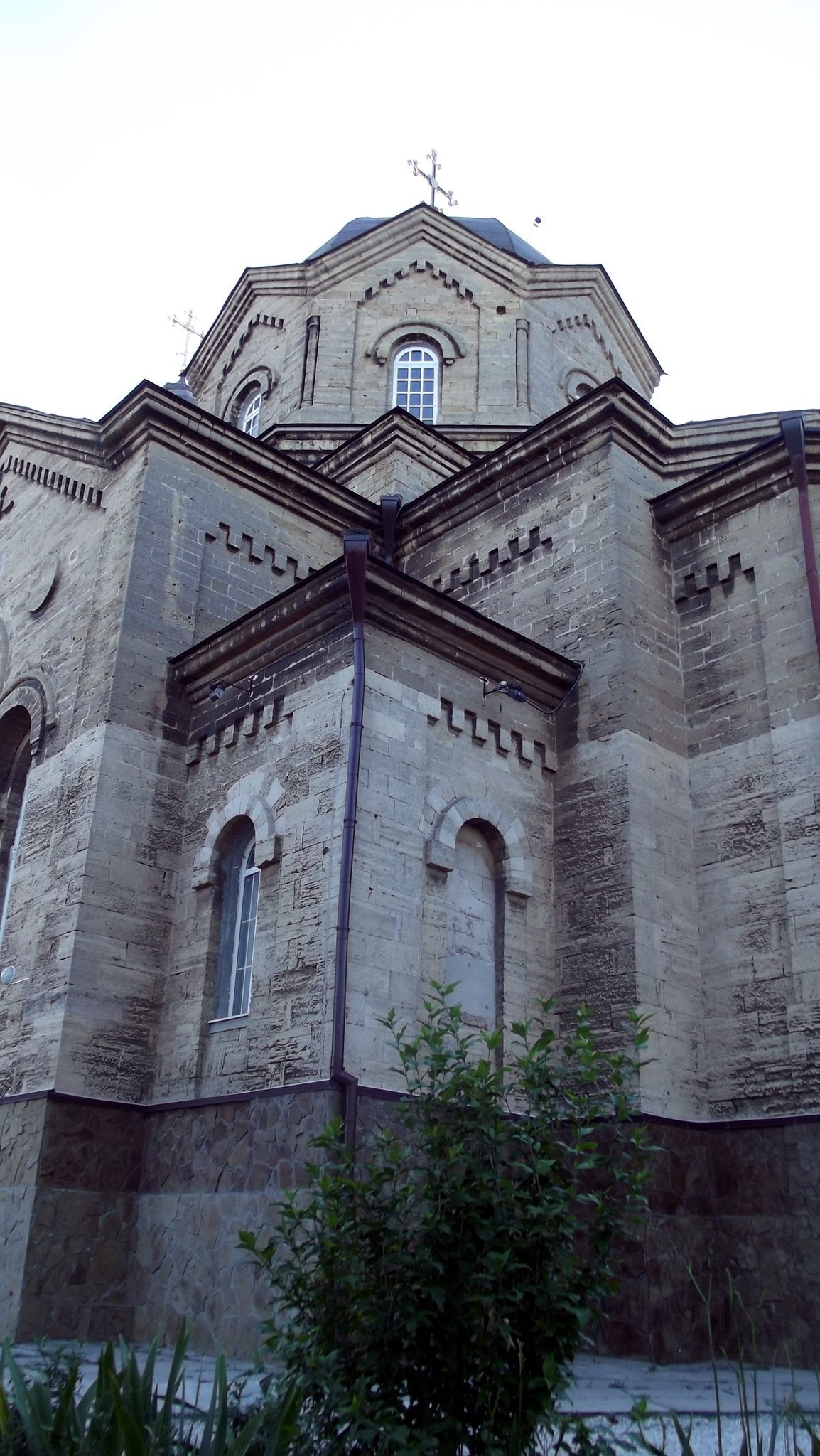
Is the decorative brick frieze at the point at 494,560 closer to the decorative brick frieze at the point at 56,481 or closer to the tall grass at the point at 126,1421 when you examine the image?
the decorative brick frieze at the point at 56,481

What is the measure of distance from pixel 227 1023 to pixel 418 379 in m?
12.6

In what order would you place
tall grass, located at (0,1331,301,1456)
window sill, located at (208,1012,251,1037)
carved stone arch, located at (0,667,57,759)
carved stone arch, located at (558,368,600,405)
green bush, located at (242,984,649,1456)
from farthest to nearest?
carved stone arch, located at (558,368,600,405) < carved stone arch, located at (0,667,57,759) < window sill, located at (208,1012,251,1037) < green bush, located at (242,984,649,1456) < tall grass, located at (0,1331,301,1456)

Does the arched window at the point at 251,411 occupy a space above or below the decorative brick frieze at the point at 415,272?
below

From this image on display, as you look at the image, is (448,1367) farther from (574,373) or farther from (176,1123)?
(574,373)

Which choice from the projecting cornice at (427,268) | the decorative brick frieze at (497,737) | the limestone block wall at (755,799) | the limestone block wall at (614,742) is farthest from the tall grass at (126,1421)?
the projecting cornice at (427,268)

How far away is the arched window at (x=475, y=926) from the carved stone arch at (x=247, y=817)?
1610mm

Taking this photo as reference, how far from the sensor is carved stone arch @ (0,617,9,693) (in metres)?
14.7

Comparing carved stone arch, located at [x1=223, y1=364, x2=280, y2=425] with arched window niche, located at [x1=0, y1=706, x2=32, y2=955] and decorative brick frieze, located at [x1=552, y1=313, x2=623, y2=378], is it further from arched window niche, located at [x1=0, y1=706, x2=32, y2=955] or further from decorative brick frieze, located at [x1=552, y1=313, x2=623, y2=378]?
arched window niche, located at [x1=0, y1=706, x2=32, y2=955]

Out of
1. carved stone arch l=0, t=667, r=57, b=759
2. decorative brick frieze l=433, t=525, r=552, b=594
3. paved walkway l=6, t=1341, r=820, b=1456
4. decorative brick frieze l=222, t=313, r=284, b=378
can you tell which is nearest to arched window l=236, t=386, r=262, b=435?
decorative brick frieze l=222, t=313, r=284, b=378

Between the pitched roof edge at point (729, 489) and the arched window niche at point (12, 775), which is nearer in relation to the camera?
the pitched roof edge at point (729, 489)

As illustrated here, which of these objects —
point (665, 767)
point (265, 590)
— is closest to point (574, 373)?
point (265, 590)

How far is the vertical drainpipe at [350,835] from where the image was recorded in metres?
8.91

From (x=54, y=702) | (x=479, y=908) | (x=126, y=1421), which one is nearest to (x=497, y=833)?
(x=479, y=908)

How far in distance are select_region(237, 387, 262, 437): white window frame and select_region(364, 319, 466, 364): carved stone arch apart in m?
2.09
